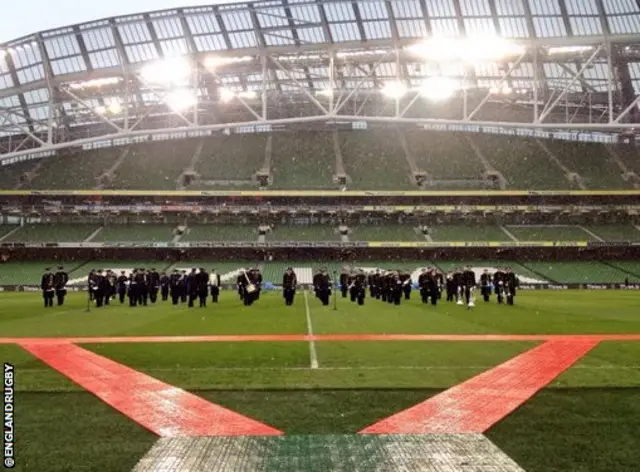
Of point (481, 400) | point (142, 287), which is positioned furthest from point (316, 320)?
point (481, 400)

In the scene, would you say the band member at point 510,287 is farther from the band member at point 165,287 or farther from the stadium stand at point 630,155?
the stadium stand at point 630,155

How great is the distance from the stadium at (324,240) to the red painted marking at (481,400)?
6 centimetres

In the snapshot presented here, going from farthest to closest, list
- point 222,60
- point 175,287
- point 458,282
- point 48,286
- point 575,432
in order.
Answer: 1. point 222,60
2. point 175,287
3. point 458,282
4. point 48,286
5. point 575,432

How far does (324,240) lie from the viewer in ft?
158

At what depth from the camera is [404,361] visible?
9.77 m

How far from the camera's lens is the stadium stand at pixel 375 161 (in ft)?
166

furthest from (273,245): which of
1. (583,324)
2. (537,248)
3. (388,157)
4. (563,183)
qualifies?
(583,324)

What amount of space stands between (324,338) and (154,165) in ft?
142

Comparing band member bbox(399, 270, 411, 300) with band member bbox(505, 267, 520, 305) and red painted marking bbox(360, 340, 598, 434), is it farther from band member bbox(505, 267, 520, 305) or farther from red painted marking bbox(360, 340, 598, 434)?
red painted marking bbox(360, 340, 598, 434)

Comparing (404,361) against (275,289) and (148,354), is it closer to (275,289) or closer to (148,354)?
(148,354)

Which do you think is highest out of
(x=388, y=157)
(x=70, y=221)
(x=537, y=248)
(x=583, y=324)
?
(x=388, y=157)

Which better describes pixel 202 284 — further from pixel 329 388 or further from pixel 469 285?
pixel 329 388

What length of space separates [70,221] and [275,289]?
69.4ft

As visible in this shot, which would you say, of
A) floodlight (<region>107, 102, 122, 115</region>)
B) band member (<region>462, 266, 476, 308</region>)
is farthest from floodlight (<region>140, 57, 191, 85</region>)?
band member (<region>462, 266, 476, 308</region>)
